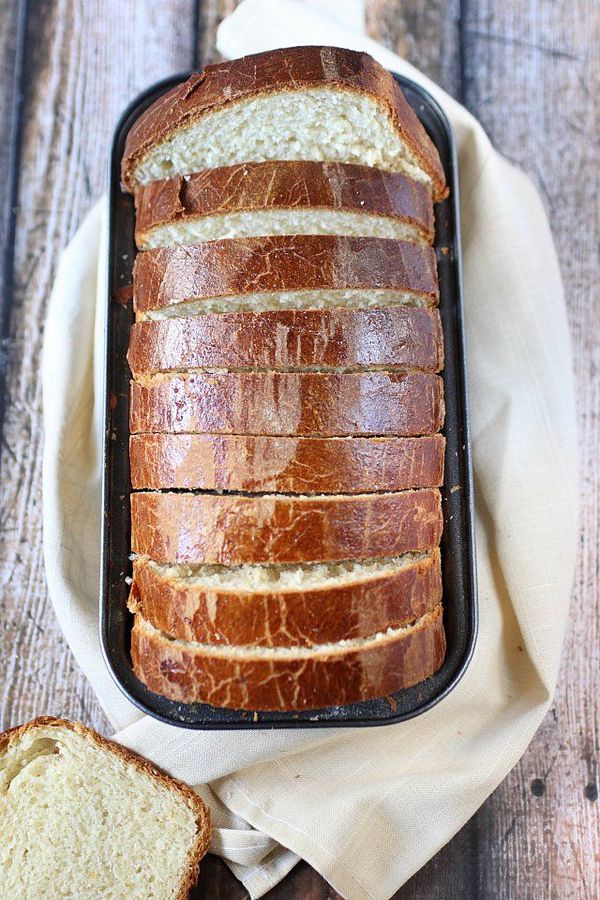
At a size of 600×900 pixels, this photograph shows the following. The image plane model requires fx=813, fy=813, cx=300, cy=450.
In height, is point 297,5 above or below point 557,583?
above

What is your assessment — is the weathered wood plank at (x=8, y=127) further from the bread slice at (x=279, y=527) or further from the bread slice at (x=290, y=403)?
the bread slice at (x=279, y=527)

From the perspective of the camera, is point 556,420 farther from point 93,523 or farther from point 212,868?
point 212,868

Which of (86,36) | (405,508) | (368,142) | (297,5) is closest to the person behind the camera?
(405,508)

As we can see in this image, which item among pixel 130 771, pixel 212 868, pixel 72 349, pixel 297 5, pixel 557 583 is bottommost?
pixel 212 868

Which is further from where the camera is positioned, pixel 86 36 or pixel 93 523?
pixel 86 36

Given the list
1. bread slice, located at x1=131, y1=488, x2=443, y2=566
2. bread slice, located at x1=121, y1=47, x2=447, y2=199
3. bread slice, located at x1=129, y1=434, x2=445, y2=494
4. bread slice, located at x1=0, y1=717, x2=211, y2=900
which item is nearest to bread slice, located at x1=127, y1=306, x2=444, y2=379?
bread slice, located at x1=129, y1=434, x2=445, y2=494

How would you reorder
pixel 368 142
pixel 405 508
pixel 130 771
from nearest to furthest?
1. pixel 405 508
2. pixel 368 142
3. pixel 130 771

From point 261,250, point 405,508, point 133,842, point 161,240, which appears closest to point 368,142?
point 261,250
